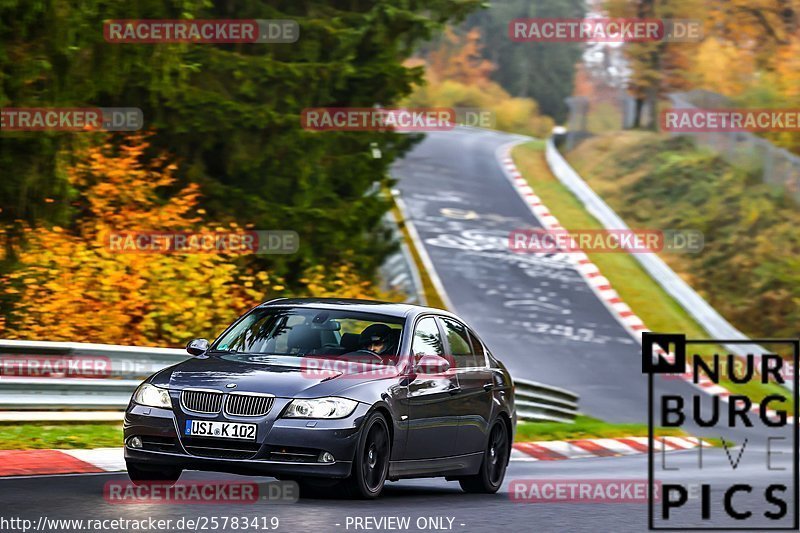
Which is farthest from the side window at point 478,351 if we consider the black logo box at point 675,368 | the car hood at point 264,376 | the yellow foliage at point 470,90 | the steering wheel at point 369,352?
the yellow foliage at point 470,90

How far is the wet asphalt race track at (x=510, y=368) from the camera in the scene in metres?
9.80

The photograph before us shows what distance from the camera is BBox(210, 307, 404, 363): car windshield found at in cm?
1141

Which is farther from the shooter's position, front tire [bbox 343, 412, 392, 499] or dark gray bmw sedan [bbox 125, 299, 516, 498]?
front tire [bbox 343, 412, 392, 499]

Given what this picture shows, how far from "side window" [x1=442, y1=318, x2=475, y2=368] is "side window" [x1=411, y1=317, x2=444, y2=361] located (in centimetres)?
24

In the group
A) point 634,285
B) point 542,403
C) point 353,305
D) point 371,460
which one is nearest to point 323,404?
point 371,460

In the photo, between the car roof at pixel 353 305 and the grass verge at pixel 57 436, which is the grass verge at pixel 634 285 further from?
the car roof at pixel 353 305

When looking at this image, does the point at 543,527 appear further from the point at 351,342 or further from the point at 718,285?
the point at 718,285

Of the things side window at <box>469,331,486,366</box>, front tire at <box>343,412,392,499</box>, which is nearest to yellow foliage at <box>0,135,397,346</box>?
side window at <box>469,331,486,366</box>

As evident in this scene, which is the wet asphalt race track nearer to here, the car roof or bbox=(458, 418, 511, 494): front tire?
bbox=(458, 418, 511, 494): front tire

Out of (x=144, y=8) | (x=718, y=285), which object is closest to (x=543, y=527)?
(x=144, y=8)

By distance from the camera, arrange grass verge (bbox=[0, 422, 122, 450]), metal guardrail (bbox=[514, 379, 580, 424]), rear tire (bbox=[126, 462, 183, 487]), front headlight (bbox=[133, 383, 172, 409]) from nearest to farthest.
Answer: front headlight (bbox=[133, 383, 172, 409])
rear tire (bbox=[126, 462, 183, 487])
grass verge (bbox=[0, 422, 122, 450])
metal guardrail (bbox=[514, 379, 580, 424])

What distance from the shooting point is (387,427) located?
35.9 feet

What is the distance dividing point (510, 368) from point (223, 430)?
62.9ft

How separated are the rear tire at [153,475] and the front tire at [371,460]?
1346 mm
